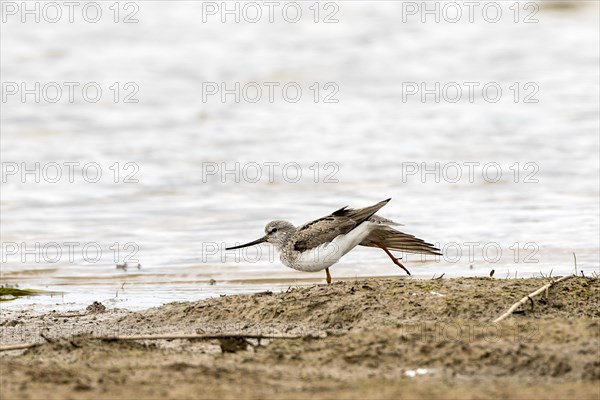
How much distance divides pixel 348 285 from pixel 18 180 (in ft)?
27.3

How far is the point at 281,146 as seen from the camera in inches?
632

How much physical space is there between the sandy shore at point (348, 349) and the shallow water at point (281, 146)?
1.85 m

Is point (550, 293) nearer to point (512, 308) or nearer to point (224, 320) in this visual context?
point (512, 308)

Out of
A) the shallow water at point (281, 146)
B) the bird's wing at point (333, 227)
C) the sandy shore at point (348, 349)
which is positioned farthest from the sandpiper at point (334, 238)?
the shallow water at point (281, 146)

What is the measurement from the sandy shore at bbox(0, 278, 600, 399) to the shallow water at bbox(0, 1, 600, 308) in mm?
1853

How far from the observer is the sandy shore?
5.15m

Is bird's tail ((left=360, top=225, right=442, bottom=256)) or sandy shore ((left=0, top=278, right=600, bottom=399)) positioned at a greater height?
bird's tail ((left=360, top=225, right=442, bottom=256))

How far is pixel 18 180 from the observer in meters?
14.6

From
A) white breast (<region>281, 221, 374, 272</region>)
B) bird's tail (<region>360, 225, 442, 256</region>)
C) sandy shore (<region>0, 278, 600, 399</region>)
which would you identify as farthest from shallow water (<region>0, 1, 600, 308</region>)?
sandy shore (<region>0, 278, 600, 399</region>)

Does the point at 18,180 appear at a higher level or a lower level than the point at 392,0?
lower

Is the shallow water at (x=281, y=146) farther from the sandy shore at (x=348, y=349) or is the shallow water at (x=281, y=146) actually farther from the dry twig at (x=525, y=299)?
the dry twig at (x=525, y=299)

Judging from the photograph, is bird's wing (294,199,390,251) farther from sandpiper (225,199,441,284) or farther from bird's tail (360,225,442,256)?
bird's tail (360,225,442,256)

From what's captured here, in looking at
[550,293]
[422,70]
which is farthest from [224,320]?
[422,70]

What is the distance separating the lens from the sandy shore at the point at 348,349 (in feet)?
16.9
